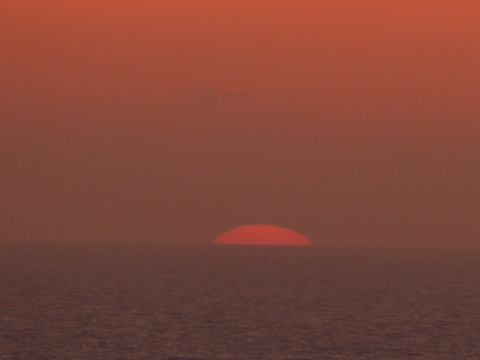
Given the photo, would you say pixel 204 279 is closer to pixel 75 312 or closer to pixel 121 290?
pixel 121 290

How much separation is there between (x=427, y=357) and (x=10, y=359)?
26797 millimetres

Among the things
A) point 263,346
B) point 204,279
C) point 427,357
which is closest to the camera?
point 427,357

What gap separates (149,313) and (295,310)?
1596 cm

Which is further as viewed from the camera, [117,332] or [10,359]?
[117,332]

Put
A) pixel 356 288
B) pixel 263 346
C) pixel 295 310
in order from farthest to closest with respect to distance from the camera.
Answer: pixel 356 288
pixel 295 310
pixel 263 346

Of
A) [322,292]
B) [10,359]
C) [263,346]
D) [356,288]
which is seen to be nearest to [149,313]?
[263,346]

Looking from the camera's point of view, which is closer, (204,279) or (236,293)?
(236,293)

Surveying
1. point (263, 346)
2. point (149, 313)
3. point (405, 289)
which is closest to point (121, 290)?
point (149, 313)

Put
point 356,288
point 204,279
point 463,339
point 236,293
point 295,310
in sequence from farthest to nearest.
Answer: point 204,279 < point 356,288 < point 236,293 < point 295,310 < point 463,339

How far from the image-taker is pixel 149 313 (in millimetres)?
79500

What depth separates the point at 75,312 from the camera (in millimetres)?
79750

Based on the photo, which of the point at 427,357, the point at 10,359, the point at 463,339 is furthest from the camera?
the point at 463,339

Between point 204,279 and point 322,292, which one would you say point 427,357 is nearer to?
point 322,292

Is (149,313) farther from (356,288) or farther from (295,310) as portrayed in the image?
(356,288)
